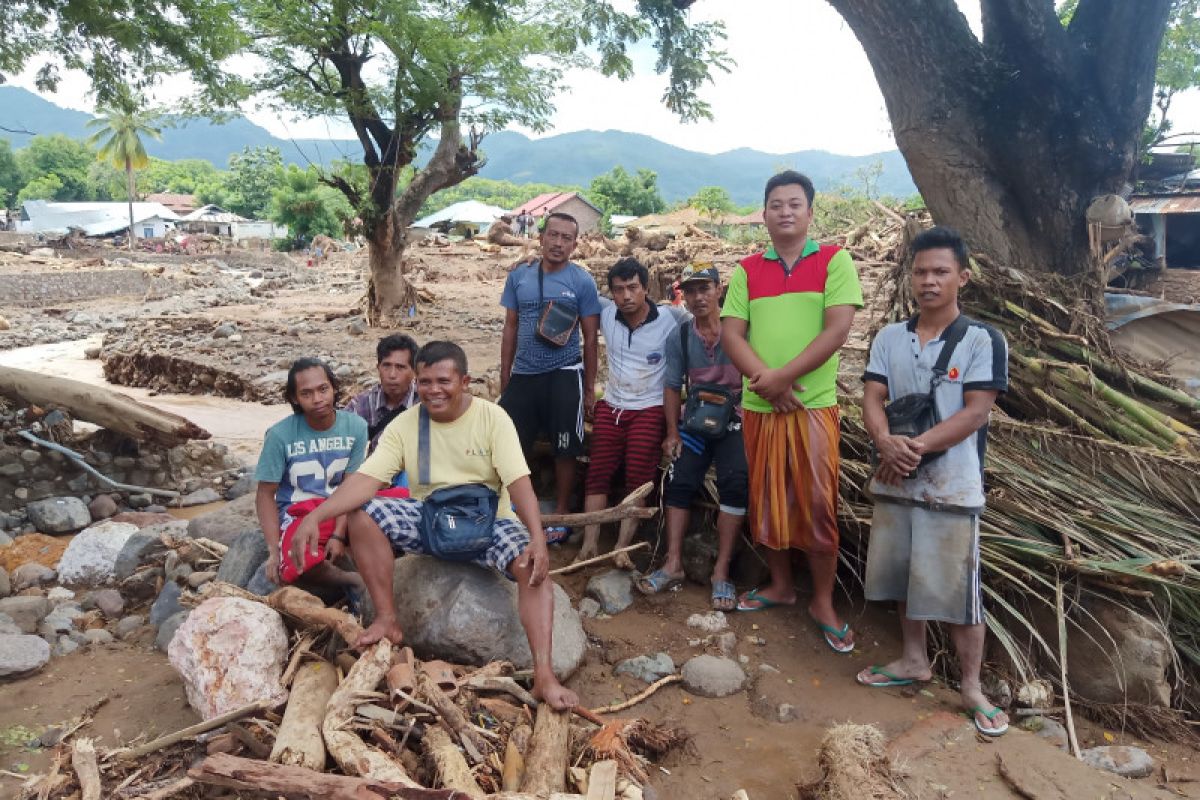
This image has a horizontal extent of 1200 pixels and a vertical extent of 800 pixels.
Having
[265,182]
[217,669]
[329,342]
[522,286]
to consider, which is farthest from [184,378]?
[265,182]

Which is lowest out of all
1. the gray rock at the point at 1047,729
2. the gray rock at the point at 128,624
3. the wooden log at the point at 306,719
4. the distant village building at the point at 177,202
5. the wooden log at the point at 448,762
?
the gray rock at the point at 1047,729

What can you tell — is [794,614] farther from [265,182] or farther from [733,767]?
[265,182]

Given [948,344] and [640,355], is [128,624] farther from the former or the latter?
[948,344]

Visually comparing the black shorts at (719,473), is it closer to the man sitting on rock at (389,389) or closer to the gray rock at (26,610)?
the man sitting on rock at (389,389)

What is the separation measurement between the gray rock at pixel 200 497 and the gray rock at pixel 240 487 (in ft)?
0.32

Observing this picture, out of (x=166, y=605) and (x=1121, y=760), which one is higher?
(x=166, y=605)

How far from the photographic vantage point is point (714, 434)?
3.79 metres

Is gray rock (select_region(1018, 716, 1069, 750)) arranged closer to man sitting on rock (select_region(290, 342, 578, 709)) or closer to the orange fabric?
the orange fabric

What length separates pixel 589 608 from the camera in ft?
12.7

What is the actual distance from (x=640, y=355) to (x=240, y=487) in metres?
3.93

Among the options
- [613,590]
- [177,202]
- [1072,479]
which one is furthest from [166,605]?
[177,202]

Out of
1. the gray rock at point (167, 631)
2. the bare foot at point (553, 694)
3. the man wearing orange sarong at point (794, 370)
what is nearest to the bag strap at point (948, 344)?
the man wearing orange sarong at point (794, 370)

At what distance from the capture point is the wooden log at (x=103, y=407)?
6020 millimetres

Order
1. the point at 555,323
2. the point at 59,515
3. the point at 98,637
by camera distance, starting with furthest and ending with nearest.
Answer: the point at 59,515
the point at 555,323
the point at 98,637
